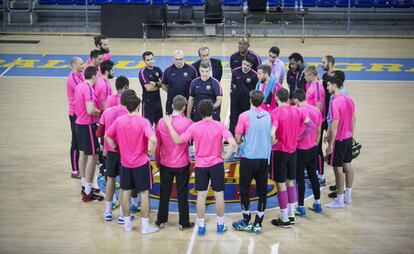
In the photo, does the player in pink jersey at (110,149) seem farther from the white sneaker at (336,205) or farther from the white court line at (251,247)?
the white sneaker at (336,205)

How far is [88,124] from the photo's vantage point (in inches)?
398

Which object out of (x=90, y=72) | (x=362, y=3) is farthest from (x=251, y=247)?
(x=362, y=3)

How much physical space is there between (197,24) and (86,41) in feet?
13.7

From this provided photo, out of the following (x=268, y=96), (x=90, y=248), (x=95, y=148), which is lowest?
Result: (x=90, y=248)

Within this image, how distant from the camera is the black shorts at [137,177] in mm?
8750

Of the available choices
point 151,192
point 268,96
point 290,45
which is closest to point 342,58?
point 290,45

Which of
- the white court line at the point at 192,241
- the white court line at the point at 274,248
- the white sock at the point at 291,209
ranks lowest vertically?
the white court line at the point at 274,248

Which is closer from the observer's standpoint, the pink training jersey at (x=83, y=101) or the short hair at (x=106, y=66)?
the pink training jersey at (x=83, y=101)

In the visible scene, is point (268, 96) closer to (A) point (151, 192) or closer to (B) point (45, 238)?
(A) point (151, 192)

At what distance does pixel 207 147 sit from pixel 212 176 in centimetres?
40

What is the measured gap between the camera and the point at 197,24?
24.9 meters

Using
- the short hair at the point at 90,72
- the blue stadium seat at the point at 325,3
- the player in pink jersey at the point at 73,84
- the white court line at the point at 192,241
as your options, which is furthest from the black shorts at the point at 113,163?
the blue stadium seat at the point at 325,3

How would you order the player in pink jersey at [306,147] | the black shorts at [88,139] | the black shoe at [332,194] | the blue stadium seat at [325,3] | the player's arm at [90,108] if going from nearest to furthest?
the player in pink jersey at [306,147] < the player's arm at [90,108] < the black shorts at [88,139] < the black shoe at [332,194] < the blue stadium seat at [325,3]

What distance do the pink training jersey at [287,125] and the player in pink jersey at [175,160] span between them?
1185 millimetres
